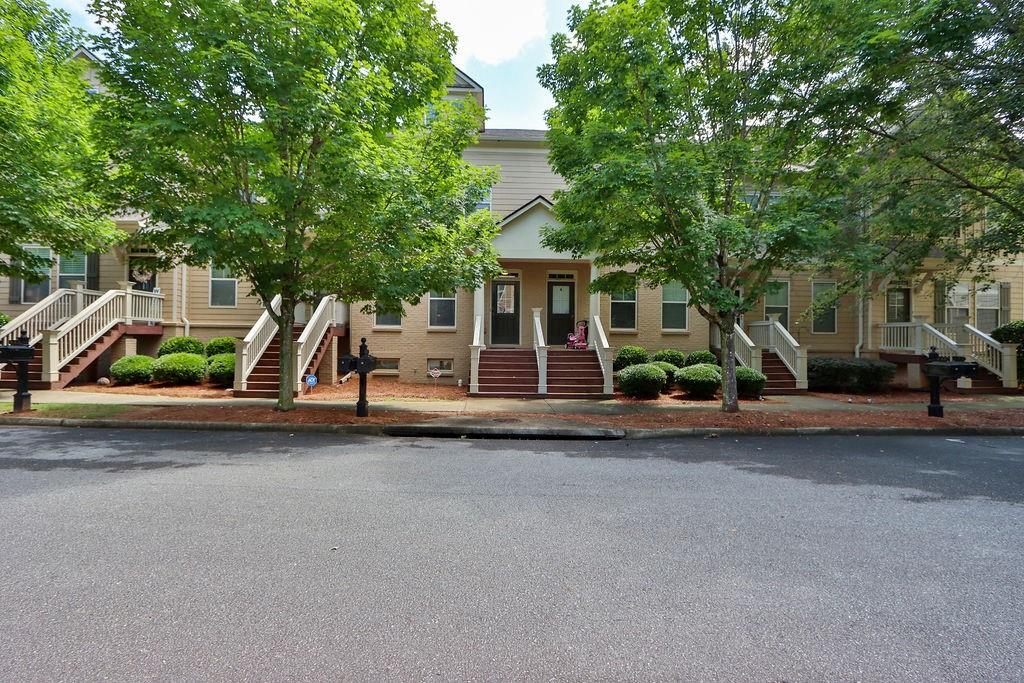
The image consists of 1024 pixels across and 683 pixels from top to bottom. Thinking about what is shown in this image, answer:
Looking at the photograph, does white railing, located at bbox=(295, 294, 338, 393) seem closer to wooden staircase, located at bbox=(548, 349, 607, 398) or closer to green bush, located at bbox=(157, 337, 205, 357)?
green bush, located at bbox=(157, 337, 205, 357)

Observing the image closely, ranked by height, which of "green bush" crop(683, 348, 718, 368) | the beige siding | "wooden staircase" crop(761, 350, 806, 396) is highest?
the beige siding

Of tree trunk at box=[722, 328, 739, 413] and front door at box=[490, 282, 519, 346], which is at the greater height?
front door at box=[490, 282, 519, 346]

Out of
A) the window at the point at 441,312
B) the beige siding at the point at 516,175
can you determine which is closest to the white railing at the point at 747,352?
the beige siding at the point at 516,175

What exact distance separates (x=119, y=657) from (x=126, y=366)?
51.1 feet

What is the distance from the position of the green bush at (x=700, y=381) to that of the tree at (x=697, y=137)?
8.14 ft

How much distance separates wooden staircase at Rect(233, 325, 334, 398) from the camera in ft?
45.9

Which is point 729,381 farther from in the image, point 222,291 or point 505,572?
point 222,291

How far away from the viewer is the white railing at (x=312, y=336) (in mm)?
14581

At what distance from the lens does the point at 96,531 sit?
4.31m

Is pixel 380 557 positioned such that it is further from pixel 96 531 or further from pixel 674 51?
pixel 674 51

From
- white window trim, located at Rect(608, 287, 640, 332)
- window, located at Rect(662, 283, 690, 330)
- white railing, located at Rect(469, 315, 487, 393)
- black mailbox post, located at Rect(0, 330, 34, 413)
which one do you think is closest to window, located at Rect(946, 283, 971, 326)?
window, located at Rect(662, 283, 690, 330)

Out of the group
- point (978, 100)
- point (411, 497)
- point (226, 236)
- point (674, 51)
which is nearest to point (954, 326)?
point (978, 100)

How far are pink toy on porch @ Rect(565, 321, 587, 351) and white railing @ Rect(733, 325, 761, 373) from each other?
4.40 meters

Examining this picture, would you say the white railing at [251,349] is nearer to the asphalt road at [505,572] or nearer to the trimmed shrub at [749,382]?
the asphalt road at [505,572]
